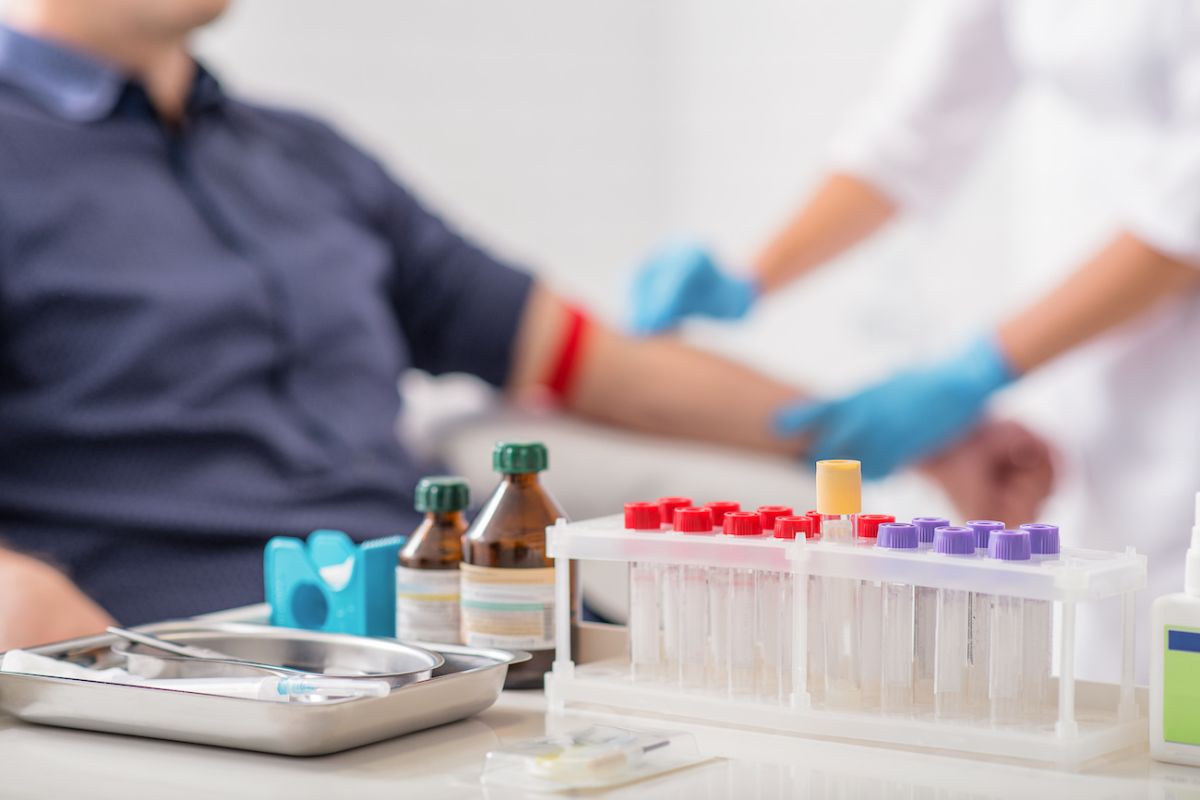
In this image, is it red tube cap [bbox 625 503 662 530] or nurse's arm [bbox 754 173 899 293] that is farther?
nurse's arm [bbox 754 173 899 293]

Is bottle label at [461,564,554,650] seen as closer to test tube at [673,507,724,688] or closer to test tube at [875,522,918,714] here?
test tube at [673,507,724,688]

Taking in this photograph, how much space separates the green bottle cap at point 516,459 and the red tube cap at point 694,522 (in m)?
0.12

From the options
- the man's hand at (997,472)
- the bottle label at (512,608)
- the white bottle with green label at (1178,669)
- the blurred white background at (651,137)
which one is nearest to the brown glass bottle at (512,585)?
the bottle label at (512,608)

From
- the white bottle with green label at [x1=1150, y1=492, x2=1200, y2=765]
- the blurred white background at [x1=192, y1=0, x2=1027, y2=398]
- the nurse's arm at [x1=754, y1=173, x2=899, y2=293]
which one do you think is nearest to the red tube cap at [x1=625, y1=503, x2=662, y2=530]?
the white bottle with green label at [x1=1150, y1=492, x2=1200, y2=765]

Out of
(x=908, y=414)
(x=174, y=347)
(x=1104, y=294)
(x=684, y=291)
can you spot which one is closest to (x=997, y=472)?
(x=908, y=414)

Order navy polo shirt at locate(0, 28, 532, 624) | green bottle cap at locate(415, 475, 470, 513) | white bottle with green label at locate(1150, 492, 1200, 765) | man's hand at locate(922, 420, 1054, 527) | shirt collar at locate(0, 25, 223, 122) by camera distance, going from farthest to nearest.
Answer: man's hand at locate(922, 420, 1054, 527) → shirt collar at locate(0, 25, 223, 122) → navy polo shirt at locate(0, 28, 532, 624) → green bottle cap at locate(415, 475, 470, 513) → white bottle with green label at locate(1150, 492, 1200, 765)

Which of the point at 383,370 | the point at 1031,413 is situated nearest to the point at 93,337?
the point at 383,370

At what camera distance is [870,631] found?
68cm

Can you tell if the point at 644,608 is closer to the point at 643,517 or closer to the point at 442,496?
the point at 643,517

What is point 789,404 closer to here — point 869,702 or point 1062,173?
point 1062,173

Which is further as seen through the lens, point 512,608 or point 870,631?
point 512,608

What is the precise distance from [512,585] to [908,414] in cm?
100

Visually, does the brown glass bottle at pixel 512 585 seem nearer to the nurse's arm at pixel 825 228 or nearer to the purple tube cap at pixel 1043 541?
the purple tube cap at pixel 1043 541

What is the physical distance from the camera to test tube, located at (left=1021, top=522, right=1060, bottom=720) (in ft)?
→ 2.12
